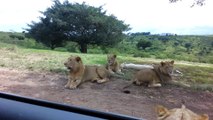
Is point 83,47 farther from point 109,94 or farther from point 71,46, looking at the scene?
point 109,94

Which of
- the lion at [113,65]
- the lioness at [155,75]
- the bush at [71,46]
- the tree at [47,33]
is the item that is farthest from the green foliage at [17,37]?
the lioness at [155,75]

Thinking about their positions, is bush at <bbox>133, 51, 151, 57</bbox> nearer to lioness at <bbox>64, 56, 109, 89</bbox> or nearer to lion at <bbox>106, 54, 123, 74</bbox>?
lion at <bbox>106, 54, 123, 74</bbox>

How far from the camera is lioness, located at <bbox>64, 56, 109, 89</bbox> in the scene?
11.5ft

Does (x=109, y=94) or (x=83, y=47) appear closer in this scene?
(x=109, y=94)

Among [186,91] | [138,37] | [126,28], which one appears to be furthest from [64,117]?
[126,28]

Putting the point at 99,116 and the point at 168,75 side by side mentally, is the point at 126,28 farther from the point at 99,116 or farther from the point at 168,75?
the point at 99,116

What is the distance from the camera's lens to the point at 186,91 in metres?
3.43

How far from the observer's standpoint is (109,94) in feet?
10.3

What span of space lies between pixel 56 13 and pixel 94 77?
249 inches

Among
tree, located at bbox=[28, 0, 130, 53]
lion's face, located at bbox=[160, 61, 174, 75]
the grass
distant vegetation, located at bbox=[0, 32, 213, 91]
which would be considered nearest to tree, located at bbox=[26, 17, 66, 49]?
tree, located at bbox=[28, 0, 130, 53]

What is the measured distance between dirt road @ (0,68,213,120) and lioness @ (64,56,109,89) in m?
0.06

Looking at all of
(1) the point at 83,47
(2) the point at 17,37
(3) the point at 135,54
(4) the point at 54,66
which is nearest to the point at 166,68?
(4) the point at 54,66

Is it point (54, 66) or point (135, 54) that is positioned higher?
point (54, 66)

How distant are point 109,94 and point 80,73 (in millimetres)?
518
